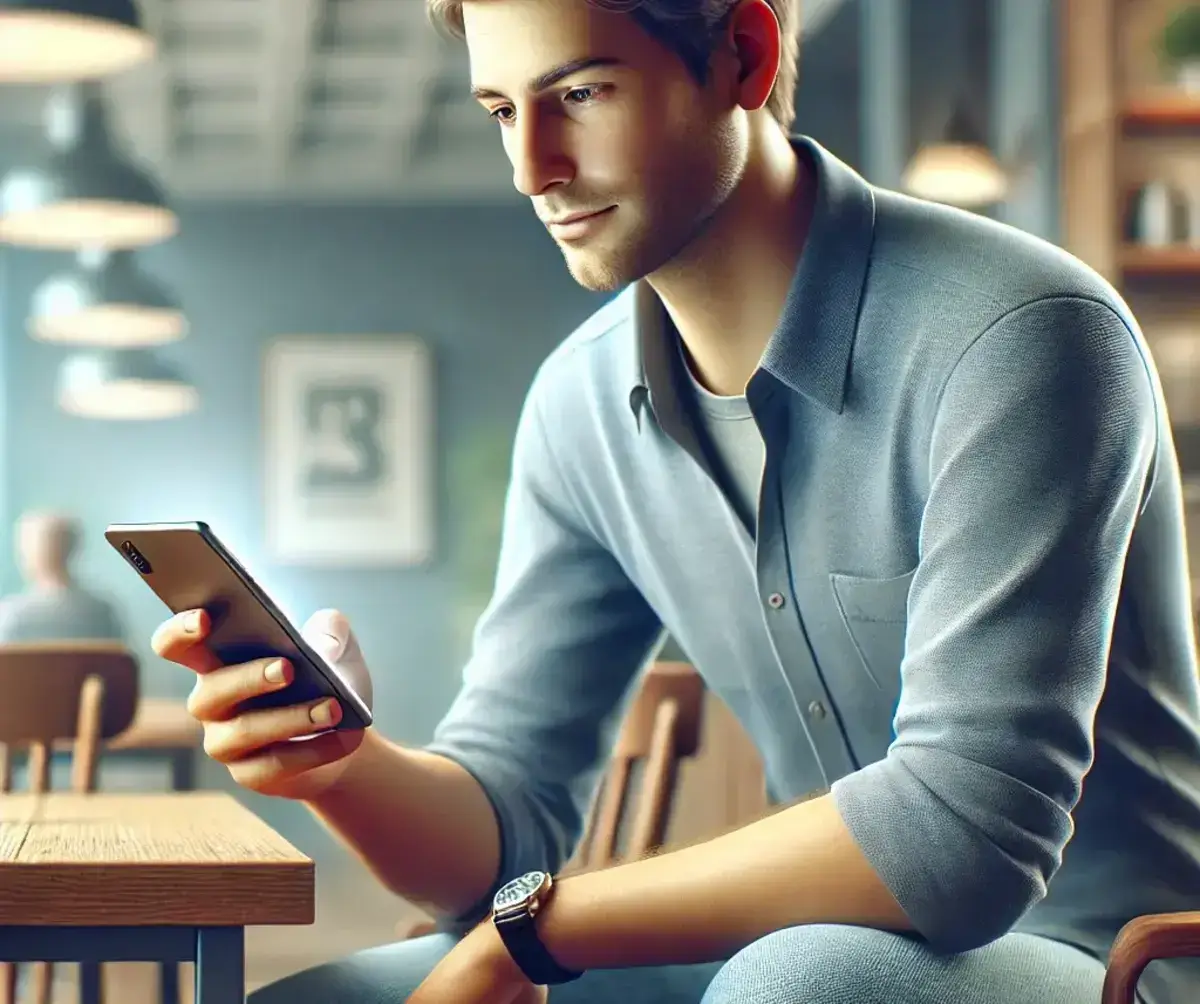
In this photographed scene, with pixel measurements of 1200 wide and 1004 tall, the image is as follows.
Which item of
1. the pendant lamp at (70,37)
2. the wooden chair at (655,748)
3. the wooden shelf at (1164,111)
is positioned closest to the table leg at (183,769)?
the pendant lamp at (70,37)

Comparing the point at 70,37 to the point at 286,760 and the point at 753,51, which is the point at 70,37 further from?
the point at 286,760

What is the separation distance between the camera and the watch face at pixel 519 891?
0.99 metres

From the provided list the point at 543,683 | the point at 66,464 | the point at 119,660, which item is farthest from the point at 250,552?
the point at 543,683

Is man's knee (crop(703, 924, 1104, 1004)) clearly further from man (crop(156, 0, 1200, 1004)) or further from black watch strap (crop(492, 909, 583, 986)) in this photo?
black watch strap (crop(492, 909, 583, 986))

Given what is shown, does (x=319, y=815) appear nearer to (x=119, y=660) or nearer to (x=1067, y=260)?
(x=1067, y=260)

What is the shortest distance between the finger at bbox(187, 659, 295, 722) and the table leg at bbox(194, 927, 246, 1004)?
159mm

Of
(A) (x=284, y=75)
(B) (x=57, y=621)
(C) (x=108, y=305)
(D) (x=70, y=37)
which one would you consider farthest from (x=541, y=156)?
(A) (x=284, y=75)

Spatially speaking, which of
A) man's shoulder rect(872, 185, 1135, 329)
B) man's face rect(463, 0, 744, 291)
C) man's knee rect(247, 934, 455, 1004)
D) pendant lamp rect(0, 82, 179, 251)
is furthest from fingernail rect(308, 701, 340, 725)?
pendant lamp rect(0, 82, 179, 251)

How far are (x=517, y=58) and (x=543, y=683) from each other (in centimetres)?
50

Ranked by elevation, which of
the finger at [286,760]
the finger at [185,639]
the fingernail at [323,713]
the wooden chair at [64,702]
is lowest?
the wooden chair at [64,702]

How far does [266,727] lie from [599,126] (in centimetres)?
45

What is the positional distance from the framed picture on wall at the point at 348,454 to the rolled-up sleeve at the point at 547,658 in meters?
6.89

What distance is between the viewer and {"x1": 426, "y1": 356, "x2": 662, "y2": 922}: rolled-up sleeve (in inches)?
52.5

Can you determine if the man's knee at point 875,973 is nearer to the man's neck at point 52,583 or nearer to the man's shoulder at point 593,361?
the man's shoulder at point 593,361
